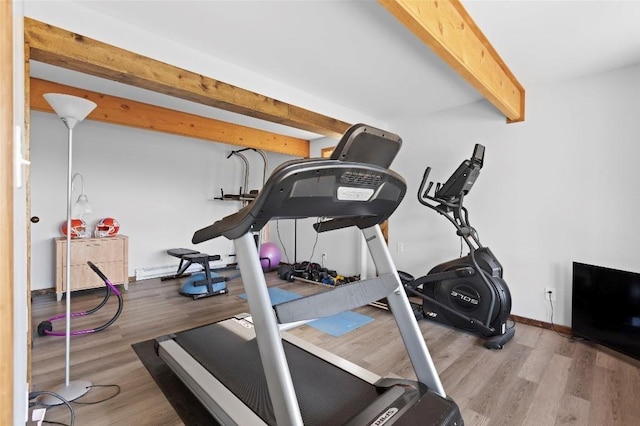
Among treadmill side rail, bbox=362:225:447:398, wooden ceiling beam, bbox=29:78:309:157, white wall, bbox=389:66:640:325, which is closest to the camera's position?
treadmill side rail, bbox=362:225:447:398

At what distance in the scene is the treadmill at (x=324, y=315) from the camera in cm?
91

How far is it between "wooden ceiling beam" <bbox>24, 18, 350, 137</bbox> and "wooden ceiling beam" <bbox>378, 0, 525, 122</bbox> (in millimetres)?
1700

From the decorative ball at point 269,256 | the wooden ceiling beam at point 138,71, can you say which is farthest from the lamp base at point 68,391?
the decorative ball at point 269,256

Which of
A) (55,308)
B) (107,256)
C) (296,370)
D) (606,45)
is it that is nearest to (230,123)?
(107,256)

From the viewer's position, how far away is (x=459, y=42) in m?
1.89

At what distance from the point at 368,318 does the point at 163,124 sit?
11.1 ft

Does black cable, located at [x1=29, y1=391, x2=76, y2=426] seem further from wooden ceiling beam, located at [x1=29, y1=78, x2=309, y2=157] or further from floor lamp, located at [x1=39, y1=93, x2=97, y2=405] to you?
wooden ceiling beam, located at [x1=29, y1=78, x2=309, y2=157]

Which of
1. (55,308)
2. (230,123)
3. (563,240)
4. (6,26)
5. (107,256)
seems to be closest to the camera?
(6,26)

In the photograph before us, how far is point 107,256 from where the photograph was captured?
156 inches

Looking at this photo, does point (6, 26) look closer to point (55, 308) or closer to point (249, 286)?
point (249, 286)

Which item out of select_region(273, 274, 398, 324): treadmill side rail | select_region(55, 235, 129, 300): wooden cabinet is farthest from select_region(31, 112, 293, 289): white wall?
select_region(273, 274, 398, 324): treadmill side rail

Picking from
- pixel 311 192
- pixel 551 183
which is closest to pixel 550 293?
pixel 551 183

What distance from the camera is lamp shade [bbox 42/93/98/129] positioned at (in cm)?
166

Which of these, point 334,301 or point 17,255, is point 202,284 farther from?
point 17,255
